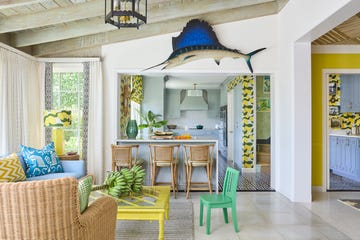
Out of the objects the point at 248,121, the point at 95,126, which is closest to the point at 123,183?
the point at 95,126

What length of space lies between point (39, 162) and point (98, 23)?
249cm

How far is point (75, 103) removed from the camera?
5711 mm

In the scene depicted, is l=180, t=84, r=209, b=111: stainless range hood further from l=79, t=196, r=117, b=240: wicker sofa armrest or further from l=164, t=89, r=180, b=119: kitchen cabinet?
l=79, t=196, r=117, b=240: wicker sofa armrest

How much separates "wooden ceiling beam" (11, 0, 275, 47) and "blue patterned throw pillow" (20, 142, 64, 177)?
77.6 inches

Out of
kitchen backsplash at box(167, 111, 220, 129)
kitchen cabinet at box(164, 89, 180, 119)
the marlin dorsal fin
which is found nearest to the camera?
the marlin dorsal fin

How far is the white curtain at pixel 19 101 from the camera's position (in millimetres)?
4406

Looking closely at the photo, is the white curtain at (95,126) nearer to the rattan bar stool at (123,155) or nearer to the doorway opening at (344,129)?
the rattan bar stool at (123,155)

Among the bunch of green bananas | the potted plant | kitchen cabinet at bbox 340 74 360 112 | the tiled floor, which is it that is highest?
kitchen cabinet at bbox 340 74 360 112

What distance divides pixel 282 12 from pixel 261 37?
56cm

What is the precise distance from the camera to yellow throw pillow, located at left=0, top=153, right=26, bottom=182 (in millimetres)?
3555

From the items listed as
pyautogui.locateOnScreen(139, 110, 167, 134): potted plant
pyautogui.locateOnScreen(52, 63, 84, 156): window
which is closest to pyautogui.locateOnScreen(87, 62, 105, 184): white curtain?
pyautogui.locateOnScreen(52, 63, 84, 156): window

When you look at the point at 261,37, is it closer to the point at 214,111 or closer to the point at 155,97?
the point at 155,97

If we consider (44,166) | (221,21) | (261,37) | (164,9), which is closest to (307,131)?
(261,37)

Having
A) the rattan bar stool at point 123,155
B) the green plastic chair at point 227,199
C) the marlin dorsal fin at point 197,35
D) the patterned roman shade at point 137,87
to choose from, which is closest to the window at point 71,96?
the rattan bar stool at point 123,155
